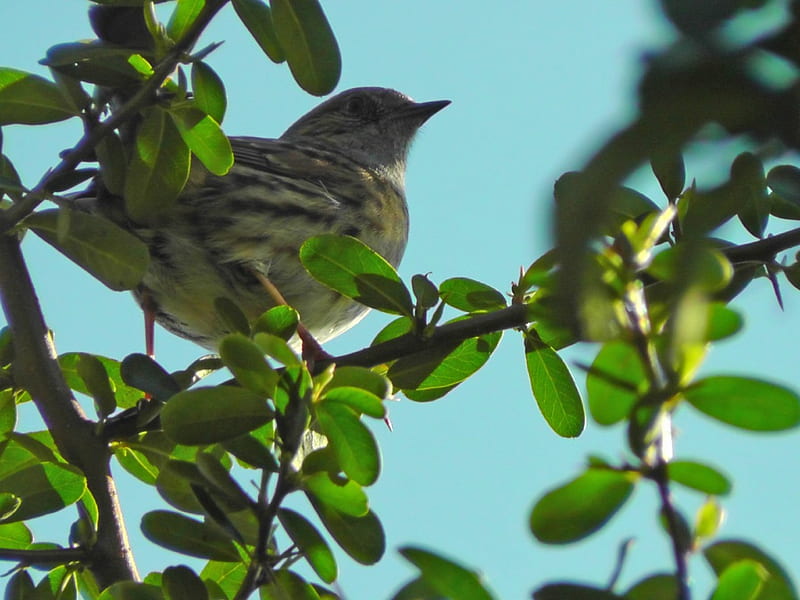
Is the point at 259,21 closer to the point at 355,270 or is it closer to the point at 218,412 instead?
the point at 355,270

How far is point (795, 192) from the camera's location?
2.53m

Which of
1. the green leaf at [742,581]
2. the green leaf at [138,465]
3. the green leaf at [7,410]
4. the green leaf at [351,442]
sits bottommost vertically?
the green leaf at [742,581]

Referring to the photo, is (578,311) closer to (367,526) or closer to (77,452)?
(367,526)

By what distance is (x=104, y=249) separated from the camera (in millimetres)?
2637

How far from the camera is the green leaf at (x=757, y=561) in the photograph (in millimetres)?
1309

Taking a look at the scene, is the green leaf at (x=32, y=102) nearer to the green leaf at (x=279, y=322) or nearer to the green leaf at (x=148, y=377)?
the green leaf at (x=148, y=377)

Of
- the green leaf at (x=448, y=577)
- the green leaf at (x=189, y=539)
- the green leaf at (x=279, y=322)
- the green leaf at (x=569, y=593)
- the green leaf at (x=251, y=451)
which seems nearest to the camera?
the green leaf at (x=569, y=593)

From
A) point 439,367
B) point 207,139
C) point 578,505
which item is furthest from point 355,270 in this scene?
point 578,505

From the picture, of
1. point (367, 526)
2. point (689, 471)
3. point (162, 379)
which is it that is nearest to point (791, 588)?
point (689, 471)

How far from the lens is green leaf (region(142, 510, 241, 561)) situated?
2209mm

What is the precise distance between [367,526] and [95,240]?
3.45 ft

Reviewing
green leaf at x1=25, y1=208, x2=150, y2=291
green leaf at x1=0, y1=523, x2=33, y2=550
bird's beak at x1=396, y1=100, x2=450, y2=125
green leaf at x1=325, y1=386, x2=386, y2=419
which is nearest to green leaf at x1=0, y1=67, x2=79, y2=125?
green leaf at x1=25, y1=208, x2=150, y2=291

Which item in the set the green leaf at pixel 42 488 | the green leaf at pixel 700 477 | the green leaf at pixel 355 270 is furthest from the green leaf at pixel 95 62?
the green leaf at pixel 700 477

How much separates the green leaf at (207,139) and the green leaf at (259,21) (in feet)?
0.85
